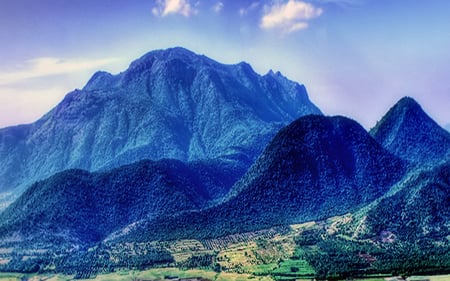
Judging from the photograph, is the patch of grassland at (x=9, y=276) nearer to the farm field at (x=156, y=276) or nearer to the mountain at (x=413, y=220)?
the farm field at (x=156, y=276)

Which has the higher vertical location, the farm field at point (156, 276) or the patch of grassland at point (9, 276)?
the farm field at point (156, 276)

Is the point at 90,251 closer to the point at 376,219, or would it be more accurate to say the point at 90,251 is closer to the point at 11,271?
the point at 11,271

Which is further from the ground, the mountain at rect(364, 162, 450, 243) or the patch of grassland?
the mountain at rect(364, 162, 450, 243)

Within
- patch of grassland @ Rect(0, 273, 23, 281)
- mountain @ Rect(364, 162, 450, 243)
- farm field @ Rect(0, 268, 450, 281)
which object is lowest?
patch of grassland @ Rect(0, 273, 23, 281)

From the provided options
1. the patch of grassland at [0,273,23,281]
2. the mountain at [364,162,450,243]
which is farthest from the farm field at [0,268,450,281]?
the mountain at [364,162,450,243]

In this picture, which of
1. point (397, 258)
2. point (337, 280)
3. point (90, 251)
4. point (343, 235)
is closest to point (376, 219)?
point (343, 235)

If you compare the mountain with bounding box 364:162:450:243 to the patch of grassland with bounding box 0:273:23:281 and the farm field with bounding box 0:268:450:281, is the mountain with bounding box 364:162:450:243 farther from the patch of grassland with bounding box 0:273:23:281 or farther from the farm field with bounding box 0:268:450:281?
the patch of grassland with bounding box 0:273:23:281

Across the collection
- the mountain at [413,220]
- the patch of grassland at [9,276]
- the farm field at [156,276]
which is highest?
the mountain at [413,220]

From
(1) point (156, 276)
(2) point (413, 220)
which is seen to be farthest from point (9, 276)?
(2) point (413, 220)

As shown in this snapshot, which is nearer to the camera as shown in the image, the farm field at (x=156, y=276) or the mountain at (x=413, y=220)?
the farm field at (x=156, y=276)

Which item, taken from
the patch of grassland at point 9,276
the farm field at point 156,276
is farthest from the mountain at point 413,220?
the patch of grassland at point 9,276

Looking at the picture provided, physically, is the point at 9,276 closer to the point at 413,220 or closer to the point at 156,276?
the point at 156,276
